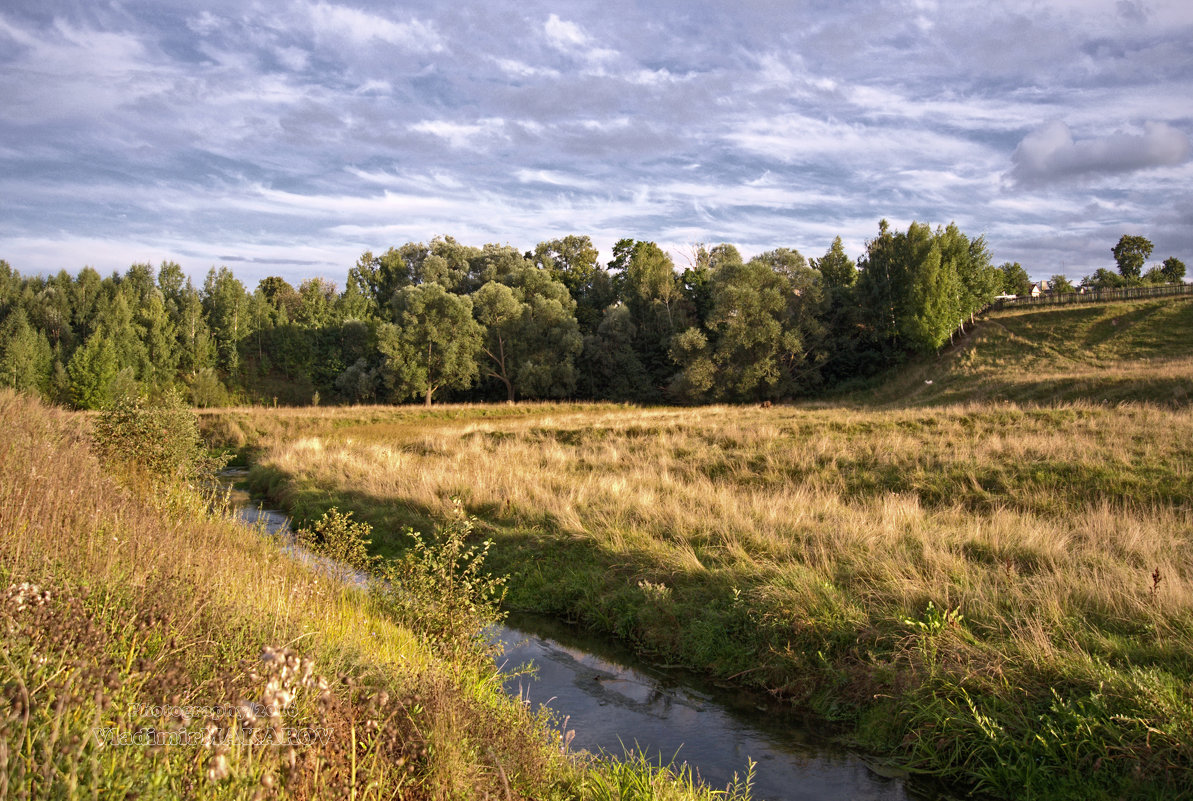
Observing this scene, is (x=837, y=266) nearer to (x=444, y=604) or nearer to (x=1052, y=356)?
(x=1052, y=356)

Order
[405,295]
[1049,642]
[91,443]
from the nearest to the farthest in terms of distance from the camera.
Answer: [1049,642]
[91,443]
[405,295]

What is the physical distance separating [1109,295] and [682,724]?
60560 mm

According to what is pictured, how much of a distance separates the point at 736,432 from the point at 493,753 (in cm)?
1813

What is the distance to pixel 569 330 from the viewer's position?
54.1 meters

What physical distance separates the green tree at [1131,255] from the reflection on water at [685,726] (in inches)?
3798

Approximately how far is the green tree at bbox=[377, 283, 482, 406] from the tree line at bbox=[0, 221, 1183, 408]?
109 mm

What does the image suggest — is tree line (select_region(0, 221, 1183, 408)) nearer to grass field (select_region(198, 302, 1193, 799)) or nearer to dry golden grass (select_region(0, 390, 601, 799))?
grass field (select_region(198, 302, 1193, 799))

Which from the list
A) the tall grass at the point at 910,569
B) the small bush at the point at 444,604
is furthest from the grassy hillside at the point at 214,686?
the tall grass at the point at 910,569

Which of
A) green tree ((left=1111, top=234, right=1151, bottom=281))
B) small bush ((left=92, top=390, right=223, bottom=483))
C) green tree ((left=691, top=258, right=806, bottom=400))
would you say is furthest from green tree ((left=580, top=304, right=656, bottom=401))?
green tree ((left=1111, top=234, right=1151, bottom=281))

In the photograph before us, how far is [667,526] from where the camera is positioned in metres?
11.2

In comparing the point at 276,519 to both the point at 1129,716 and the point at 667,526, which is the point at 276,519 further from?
the point at 1129,716

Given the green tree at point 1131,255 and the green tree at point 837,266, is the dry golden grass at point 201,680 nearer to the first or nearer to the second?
the green tree at point 837,266

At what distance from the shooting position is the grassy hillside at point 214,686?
9.75ft

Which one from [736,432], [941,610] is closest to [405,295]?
[736,432]
